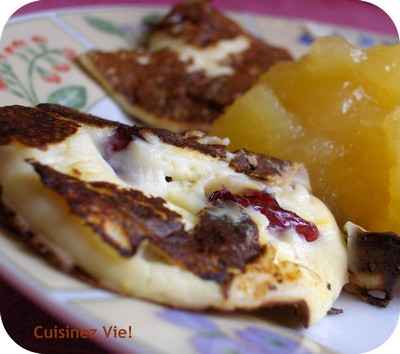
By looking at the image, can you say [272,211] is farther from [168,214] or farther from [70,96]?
[70,96]

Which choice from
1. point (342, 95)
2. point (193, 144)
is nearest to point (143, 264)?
point (193, 144)

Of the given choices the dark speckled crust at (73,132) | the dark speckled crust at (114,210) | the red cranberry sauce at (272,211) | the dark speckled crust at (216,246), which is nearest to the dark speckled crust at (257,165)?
the dark speckled crust at (73,132)

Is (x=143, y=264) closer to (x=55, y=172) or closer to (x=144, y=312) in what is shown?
(x=144, y=312)

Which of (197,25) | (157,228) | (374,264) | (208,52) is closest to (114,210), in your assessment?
(157,228)

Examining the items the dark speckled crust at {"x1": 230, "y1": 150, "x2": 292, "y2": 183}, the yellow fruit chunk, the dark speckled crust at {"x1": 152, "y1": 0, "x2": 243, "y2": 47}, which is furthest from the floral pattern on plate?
the dark speckled crust at {"x1": 152, "y1": 0, "x2": 243, "y2": 47}

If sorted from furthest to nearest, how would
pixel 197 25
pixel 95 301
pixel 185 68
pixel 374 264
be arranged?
pixel 197 25
pixel 185 68
pixel 374 264
pixel 95 301

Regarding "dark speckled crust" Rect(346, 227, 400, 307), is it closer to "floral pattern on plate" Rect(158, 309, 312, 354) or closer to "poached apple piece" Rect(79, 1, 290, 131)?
"floral pattern on plate" Rect(158, 309, 312, 354)
